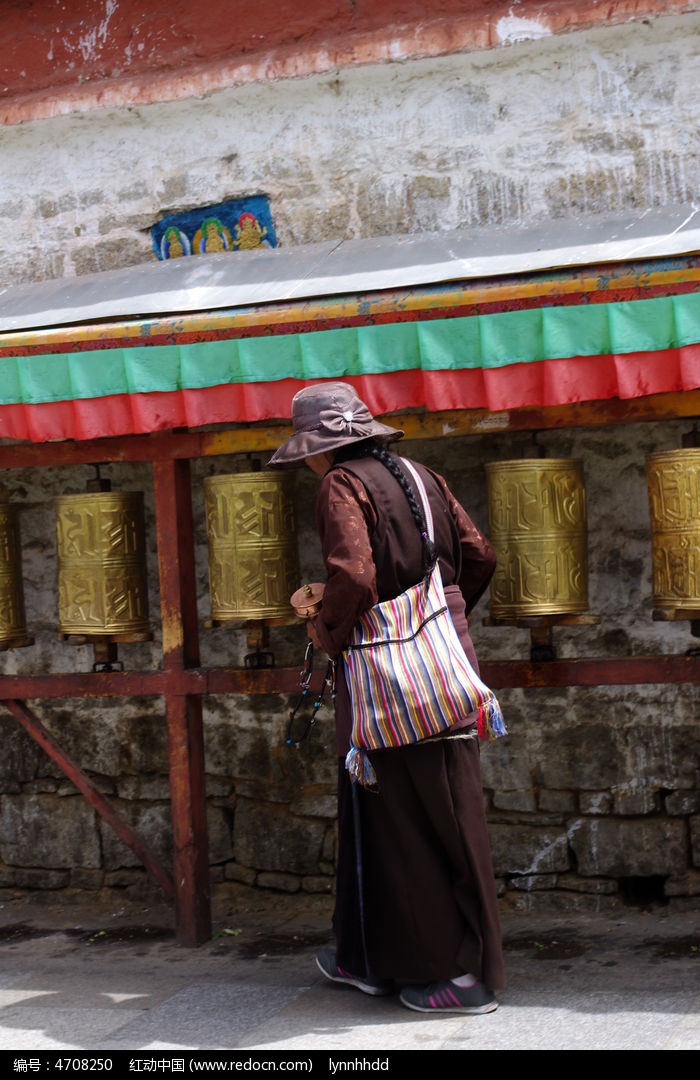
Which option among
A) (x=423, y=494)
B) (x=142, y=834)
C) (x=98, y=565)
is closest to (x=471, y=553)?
(x=423, y=494)

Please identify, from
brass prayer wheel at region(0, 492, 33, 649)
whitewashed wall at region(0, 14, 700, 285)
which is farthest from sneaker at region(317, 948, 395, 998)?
whitewashed wall at region(0, 14, 700, 285)

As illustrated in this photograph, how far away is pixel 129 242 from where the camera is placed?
5520 mm

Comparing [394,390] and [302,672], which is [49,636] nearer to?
[302,672]

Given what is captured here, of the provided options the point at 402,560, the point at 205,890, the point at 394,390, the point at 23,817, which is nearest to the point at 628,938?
the point at 205,890

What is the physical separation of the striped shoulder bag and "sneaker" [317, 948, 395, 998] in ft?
2.07

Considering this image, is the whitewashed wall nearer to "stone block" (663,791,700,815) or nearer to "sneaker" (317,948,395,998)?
"stone block" (663,791,700,815)

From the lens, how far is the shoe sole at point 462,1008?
11.8ft

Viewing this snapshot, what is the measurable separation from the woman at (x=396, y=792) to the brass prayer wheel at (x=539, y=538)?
38cm

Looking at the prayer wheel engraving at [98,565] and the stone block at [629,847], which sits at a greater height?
the prayer wheel engraving at [98,565]

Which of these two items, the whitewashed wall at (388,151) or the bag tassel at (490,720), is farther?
the whitewashed wall at (388,151)

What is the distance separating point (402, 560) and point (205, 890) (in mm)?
1593

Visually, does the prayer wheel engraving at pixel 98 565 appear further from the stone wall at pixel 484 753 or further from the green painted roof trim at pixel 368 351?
the stone wall at pixel 484 753

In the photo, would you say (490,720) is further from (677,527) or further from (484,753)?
(484,753)

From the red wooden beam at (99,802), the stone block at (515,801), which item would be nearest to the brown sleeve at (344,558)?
the red wooden beam at (99,802)
